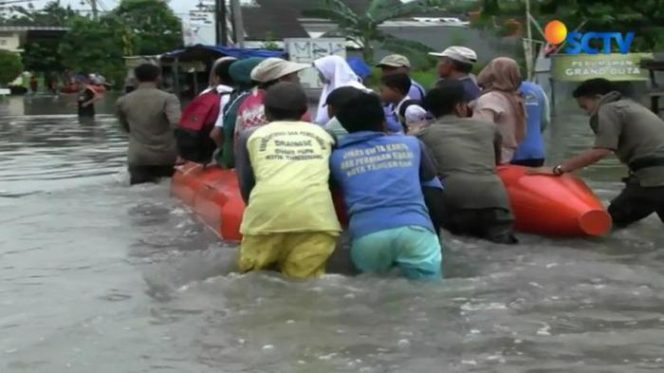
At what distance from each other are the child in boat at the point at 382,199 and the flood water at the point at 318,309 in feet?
0.49

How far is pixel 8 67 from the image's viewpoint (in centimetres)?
6569

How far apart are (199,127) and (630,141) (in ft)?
12.7

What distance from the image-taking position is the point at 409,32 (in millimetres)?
50594

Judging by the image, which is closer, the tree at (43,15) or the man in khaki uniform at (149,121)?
the man in khaki uniform at (149,121)

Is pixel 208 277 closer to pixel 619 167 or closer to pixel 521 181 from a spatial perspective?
pixel 521 181

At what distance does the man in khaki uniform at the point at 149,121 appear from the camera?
12312mm

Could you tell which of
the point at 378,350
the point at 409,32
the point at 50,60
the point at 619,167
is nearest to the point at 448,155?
the point at 378,350

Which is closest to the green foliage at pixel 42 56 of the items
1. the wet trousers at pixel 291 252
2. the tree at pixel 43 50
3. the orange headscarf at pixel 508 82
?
the tree at pixel 43 50

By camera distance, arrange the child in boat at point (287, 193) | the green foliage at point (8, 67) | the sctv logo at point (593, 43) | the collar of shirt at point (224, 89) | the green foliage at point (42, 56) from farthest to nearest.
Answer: the green foliage at point (42, 56) < the green foliage at point (8, 67) < the sctv logo at point (593, 43) < the collar of shirt at point (224, 89) < the child in boat at point (287, 193)

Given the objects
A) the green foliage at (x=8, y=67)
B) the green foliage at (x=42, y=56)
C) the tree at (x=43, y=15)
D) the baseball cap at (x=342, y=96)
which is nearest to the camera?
the baseball cap at (x=342, y=96)

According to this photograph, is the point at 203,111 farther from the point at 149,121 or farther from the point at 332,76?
the point at 149,121

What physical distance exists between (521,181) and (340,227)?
2.66m

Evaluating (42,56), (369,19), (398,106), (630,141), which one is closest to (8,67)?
(42,56)

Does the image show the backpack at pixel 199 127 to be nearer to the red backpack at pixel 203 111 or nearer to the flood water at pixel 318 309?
the red backpack at pixel 203 111
